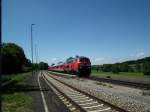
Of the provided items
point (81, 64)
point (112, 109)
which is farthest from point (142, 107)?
point (81, 64)

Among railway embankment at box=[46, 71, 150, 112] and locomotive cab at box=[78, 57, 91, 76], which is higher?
locomotive cab at box=[78, 57, 91, 76]

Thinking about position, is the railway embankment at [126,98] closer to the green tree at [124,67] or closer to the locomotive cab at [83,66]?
the locomotive cab at [83,66]

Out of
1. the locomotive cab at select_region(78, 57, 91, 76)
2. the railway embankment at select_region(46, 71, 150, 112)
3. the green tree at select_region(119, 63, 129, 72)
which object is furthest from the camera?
the green tree at select_region(119, 63, 129, 72)

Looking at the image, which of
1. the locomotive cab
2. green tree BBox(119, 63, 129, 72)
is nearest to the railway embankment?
the locomotive cab

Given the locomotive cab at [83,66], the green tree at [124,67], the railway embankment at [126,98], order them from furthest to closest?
the green tree at [124,67]
the locomotive cab at [83,66]
the railway embankment at [126,98]

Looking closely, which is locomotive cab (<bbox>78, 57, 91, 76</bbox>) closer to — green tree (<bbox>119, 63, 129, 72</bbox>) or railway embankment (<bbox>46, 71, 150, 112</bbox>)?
green tree (<bbox>119, 63, 129, 72</bbox>)

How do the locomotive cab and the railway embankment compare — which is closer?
the railway embankment

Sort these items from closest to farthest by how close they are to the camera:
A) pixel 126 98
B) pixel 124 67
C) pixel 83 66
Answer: pixel 126 98 → pixel 83 66 → pixel 124 67

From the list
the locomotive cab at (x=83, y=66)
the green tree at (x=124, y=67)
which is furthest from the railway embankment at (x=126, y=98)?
the green tree at (x=124, y=67)

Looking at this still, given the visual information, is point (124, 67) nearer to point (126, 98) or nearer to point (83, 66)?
point (83, 66)

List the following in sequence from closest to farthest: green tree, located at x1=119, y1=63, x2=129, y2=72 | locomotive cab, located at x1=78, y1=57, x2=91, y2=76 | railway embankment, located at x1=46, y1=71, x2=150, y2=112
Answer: railway embankment, located at x1=46, y1=71, x2=150, y2=112 → locomotive cab, located at x1=78, y1=57, x2=91, y2=76 → green tree, located at x1=119, y1=63, x2=129, y2=72

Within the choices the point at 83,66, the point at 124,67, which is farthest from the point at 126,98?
the point at 124,67

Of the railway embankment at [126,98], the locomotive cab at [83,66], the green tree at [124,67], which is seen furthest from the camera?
the green tree at [124,67]

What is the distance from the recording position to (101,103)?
1547 cm
